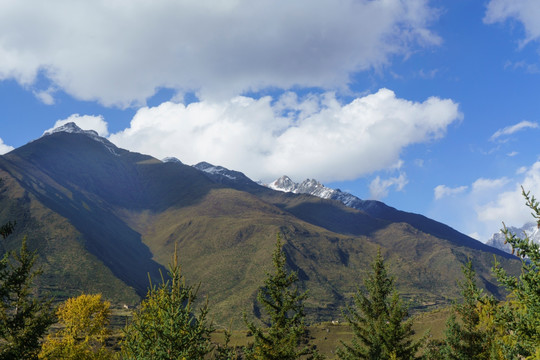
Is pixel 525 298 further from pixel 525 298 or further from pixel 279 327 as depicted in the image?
pixel 279 327

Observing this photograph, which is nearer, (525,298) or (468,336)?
(525,298)

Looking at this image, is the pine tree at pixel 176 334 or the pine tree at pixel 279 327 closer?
the pine tree at pixel 176 334

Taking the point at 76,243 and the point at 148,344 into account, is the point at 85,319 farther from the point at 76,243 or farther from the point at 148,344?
the point at 76,243

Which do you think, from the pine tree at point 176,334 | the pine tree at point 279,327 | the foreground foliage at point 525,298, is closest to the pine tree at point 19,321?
the pine tree at point 176,334

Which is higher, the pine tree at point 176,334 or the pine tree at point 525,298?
the pine tree at point 525,298

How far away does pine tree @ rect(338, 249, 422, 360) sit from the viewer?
74.6ft

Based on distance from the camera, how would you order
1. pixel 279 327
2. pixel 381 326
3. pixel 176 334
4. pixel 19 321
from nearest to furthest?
pixel 176 334 → pixel 279 327 → pixel 381 326 → pixel 19 321

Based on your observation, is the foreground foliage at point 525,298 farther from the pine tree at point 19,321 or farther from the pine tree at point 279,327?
the pine tree at point 19,321

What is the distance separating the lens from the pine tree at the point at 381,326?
2273cm

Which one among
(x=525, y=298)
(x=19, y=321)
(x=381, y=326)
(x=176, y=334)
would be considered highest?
(x=525, y=298)

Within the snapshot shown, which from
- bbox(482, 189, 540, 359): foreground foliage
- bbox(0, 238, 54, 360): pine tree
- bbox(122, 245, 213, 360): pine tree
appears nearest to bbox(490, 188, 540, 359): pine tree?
bbox(482, 189, 540, 359): foreground foliage

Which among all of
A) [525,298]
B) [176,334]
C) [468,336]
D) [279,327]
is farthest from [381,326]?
[176,334]

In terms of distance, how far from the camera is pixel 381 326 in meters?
23.1

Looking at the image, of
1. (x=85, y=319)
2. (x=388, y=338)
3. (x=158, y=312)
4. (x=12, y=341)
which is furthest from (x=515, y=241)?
(x=85, y=319)
